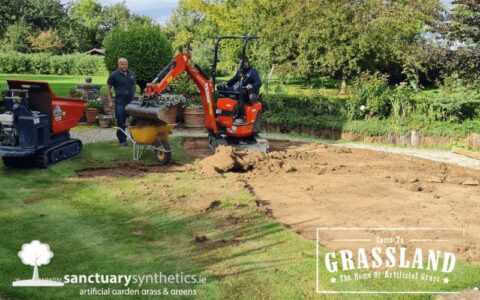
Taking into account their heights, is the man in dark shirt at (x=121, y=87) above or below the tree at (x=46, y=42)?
below

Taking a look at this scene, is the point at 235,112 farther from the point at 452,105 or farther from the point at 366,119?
the point at 452,105

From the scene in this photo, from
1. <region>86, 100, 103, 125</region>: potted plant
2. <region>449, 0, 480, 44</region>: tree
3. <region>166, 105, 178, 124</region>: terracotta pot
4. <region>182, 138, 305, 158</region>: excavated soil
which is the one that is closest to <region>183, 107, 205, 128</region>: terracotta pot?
<region>166, 105, 178, 124</region>: terracotta pot

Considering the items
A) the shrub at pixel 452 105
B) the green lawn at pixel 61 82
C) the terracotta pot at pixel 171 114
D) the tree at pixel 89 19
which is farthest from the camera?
the tree at pixel 89 19

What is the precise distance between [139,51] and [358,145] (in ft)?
28.7

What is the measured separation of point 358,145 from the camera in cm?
1309

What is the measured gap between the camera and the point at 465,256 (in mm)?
5840

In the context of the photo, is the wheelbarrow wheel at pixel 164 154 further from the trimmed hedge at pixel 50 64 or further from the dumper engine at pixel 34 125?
the trimmed hedge at pixel 50 64

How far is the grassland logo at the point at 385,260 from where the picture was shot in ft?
16.3

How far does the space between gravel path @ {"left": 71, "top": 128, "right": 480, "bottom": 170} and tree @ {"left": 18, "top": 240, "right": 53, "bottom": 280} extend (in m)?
6.68

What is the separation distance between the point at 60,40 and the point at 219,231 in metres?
55.9

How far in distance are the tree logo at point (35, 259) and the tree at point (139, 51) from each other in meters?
13.6

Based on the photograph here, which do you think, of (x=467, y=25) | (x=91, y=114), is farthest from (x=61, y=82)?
(x=467, y=25)

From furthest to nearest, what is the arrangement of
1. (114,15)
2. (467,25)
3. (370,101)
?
(114,15) → (370,101) → (467,25)

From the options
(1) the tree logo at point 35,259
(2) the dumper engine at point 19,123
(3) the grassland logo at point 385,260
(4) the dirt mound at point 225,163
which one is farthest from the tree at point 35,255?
(4) the dirt mound at point 225,163
